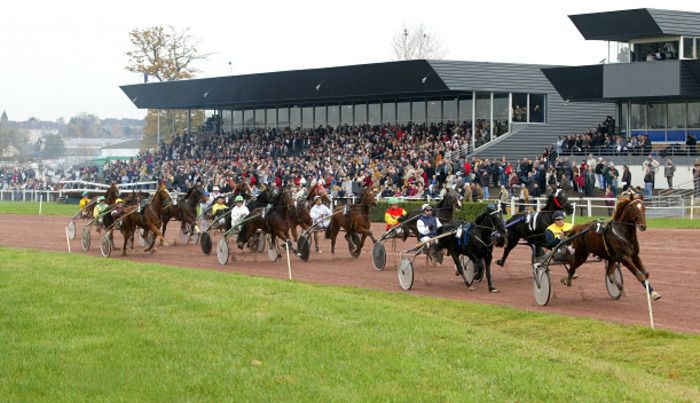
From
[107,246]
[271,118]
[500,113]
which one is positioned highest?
[271,118]

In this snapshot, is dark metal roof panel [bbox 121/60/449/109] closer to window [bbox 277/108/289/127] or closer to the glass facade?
window [bbox 277/108/289/127]

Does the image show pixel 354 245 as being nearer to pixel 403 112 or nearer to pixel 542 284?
pixel 542 284

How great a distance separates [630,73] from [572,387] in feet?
104

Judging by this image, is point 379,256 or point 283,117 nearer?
point 379,256

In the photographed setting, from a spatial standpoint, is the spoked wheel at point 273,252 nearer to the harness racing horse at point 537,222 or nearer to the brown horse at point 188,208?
the brown horse at point 188,208

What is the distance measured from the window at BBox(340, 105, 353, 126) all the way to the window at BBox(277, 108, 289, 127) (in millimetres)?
4692

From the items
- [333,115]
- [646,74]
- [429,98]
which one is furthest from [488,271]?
[333,115]

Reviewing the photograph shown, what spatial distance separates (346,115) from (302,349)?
142 ft

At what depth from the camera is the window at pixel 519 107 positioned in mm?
45875

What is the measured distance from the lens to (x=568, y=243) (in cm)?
1519

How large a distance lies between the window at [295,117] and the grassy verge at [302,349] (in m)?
41.1

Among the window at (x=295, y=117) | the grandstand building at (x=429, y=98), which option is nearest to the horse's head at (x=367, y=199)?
the grandstand building at (x=429, y=98)

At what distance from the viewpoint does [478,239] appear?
53.8ft

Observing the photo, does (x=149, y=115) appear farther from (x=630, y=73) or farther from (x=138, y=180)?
(x=630, y=73)
